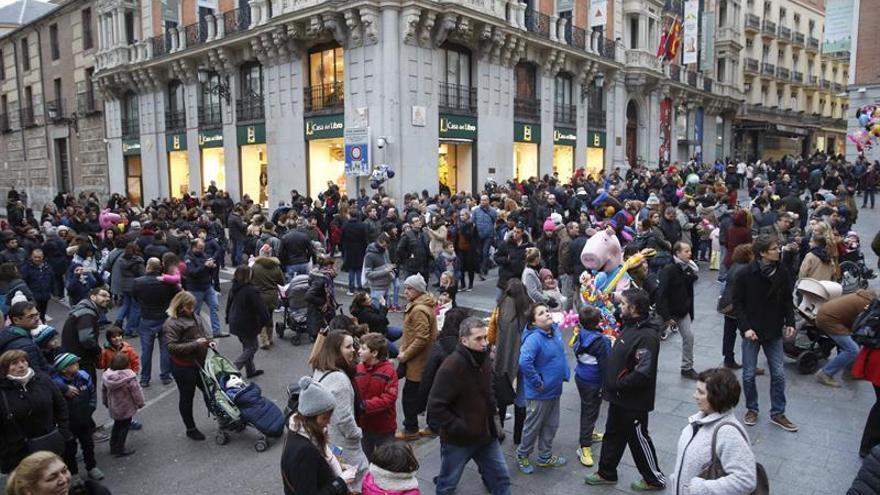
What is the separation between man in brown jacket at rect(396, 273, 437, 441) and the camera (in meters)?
5.91

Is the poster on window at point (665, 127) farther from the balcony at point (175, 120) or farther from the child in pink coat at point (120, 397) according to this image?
the child in pink coat at point (120, 397)

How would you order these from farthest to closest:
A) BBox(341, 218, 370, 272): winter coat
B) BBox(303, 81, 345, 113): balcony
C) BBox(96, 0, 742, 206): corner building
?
BBox(303, 81, 345, 113): balcony, BBox(96, 0, 742, 206): corner building, BBox(341, 218, 370, 272): winter coat

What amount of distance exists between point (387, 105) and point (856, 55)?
81.7ft

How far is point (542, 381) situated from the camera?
17.1 ft

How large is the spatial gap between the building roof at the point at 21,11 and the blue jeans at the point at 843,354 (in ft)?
170

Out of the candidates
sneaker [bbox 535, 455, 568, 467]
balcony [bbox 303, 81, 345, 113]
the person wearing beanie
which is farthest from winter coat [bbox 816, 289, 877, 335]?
balcony [bbox 303, 81, 345, 113]

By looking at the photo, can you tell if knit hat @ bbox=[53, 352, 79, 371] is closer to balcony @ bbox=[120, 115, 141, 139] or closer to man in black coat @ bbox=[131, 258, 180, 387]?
man in black coat @ bbox=[131, 258, 180, 387]

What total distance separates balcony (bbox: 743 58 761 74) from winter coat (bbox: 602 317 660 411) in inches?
1785

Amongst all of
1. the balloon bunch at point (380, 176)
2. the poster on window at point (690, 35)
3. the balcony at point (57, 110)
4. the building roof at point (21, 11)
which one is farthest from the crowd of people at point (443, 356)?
the building roof at point (21, 11)

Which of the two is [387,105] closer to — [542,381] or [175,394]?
[175,394]

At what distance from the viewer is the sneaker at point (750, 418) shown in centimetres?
604

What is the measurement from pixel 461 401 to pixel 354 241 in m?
8.14

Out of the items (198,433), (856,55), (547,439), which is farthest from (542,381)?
(856,55)

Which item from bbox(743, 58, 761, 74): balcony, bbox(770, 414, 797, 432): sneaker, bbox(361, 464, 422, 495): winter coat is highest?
bbox(743, 58, 761, 74): balcony
